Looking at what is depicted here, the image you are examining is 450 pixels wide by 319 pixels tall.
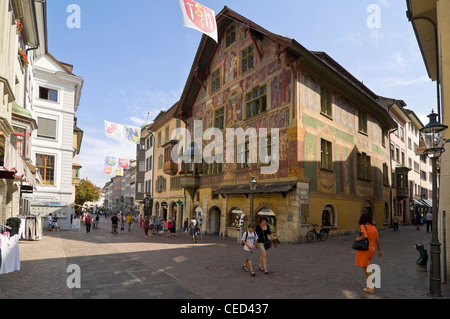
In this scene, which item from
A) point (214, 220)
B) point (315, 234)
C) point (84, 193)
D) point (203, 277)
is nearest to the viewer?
point (203, 277)

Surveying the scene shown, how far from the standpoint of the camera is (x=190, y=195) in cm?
2898

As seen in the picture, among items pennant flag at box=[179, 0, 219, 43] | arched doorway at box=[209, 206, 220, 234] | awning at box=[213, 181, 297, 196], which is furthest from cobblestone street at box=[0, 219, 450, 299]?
arched doorway at box=[209, 206, 220, 234]

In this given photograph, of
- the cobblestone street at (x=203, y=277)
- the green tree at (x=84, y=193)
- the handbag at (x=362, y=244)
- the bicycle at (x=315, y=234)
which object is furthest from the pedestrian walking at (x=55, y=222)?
the green tree at (x=84, y=193)

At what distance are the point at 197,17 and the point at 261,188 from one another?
422 inches

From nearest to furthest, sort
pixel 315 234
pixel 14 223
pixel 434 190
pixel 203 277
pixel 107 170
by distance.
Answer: pixel 434 190 < pixel 203 277 < pixel 14 223 < pixel 315 234 < pixel 107 170

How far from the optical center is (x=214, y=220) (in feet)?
87.6

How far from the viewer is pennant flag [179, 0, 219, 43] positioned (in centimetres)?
1280

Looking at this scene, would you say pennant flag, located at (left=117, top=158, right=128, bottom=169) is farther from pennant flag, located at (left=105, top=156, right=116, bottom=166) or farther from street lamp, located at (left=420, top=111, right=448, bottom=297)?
street lamp, located at (left=420, top=111, right=448, bottom=297)

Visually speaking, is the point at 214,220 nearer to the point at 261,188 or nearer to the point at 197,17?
the point at 261,188

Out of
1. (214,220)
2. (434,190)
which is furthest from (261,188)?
(434,190)

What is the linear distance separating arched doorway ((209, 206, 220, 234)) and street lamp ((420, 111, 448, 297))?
19830mm

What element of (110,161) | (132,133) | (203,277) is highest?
(132,133)
